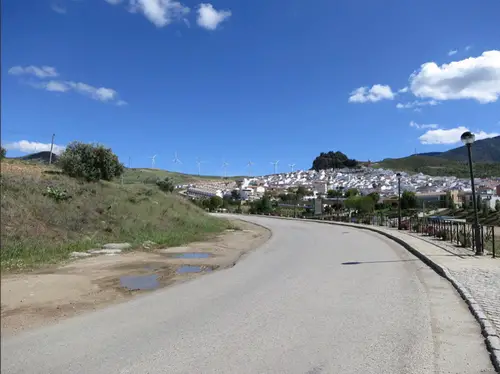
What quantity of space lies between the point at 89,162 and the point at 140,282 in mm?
23054

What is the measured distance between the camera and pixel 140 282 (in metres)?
11.3

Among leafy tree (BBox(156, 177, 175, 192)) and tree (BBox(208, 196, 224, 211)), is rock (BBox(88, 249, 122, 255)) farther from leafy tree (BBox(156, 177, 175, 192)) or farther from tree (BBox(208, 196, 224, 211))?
tree (BBox(208, 196, 224, 211))

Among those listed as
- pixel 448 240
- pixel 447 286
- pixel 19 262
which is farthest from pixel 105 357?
pixel 448 240

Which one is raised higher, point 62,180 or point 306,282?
point 62,180

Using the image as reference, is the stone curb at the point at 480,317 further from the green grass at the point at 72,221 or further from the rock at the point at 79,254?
the rock at the point at 79,254

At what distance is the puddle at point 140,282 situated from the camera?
10633 mm

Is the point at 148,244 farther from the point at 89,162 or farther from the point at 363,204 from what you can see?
the point at 363,204

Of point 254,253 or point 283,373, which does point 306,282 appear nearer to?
point 283,373

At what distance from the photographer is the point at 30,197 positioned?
2064 cm

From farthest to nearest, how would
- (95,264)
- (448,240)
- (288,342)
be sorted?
1. (448,240)
2. (95,264)
3. (288,342)

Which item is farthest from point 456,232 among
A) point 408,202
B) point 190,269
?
point 408,202

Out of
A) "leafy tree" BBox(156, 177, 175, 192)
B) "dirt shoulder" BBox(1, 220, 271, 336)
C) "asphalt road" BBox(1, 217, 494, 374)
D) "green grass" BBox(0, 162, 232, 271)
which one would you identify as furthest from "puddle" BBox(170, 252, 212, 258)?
"leafy tree" BBox(156, 177, 175, 192)

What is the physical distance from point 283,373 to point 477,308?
15.1 ft

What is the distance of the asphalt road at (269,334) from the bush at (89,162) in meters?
23.1
